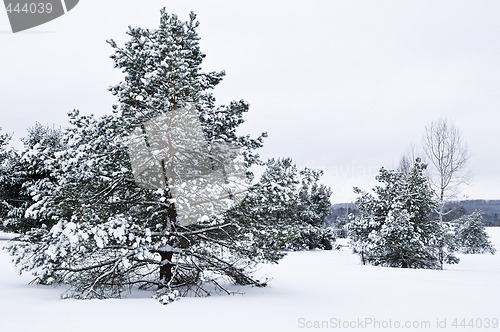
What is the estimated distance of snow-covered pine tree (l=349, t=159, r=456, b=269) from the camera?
58.2 feet

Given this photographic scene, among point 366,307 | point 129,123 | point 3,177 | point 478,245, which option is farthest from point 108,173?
point 478,245

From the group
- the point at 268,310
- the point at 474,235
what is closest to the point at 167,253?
the point at 268,310

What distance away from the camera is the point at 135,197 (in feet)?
31.1

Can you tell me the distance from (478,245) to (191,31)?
3588 centimetres

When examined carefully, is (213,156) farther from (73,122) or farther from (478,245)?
(478,245)

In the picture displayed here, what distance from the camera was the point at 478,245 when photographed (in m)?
35.3

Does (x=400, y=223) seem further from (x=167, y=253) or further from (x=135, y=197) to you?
(x=135, y=197)

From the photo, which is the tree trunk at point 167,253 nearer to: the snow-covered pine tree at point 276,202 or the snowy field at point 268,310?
the snowy field at point 268,310

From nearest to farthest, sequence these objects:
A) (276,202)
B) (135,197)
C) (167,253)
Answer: (276,202)
(167,253)
(135,197)

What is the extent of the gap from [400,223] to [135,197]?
12.9 meters

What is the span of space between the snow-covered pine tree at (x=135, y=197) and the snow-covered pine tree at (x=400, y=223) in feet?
34.4

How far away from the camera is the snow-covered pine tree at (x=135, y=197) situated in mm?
8031

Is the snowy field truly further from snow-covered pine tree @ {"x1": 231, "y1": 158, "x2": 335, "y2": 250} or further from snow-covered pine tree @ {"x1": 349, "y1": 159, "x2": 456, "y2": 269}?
snow-covered pine tree @ {"x1": 349, "y1": 159, "x2": 456, "y2": 269}

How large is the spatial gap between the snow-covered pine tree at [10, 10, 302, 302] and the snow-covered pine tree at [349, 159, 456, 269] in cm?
1049
